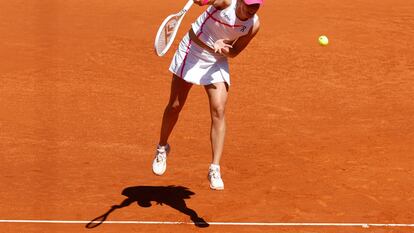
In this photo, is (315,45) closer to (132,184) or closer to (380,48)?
(380,48)

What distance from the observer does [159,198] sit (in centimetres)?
1284

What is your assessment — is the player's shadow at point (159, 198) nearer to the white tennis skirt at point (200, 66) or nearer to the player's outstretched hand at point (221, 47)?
the white tennis skirt at point (200, 66)

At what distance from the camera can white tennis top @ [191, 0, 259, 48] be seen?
1132 centimetres

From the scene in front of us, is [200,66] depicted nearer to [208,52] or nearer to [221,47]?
[208,52]

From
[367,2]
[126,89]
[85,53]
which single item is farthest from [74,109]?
[367,2]

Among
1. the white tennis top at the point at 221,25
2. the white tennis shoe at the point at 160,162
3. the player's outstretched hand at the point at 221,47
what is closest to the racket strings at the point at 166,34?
the white tennis top at the point at 221,25

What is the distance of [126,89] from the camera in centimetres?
1712

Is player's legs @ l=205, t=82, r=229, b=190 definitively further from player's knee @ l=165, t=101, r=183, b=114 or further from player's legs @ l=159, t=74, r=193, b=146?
player's knee @ l=165, t=101, r=183, b=114

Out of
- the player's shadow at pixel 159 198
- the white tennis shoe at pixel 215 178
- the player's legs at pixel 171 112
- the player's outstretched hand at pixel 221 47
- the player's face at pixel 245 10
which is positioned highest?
the player's face at pixel 245 10

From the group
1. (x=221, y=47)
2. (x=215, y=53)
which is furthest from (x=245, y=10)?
(x=215, y=53)

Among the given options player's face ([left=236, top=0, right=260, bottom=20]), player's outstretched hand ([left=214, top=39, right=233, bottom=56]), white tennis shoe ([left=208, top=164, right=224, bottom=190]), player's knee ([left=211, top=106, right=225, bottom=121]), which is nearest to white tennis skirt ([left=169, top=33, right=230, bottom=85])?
player's knee ([left=211, top=106, right=225, bottom=121])

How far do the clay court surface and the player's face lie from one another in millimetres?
2481

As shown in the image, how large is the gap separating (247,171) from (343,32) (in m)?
7.38

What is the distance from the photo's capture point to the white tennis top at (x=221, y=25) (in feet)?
37.1
